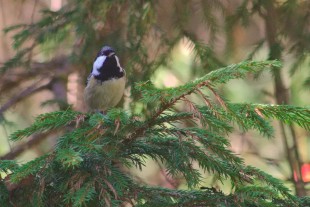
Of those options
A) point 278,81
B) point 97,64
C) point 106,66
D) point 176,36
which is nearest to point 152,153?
point 176,36

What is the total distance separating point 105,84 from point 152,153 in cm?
222

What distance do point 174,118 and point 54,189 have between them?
449 mm

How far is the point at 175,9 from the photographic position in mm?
3150

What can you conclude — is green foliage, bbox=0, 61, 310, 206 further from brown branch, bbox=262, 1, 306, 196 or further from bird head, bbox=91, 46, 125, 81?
bird head, bbox=91, 46, 125, 81

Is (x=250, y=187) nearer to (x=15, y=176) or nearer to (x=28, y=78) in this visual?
(x=15, y=176)

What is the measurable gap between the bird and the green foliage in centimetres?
197

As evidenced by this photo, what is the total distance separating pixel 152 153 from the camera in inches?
68.9

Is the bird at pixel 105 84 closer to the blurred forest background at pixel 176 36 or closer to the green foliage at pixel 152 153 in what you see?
the blurred forest background at pixel 176 36

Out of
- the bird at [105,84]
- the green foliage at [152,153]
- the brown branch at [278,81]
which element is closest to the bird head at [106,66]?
the bird at [105,84]

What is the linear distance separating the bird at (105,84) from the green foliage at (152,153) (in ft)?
6.45

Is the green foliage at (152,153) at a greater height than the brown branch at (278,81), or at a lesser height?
lesser

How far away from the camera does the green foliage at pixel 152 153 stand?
4.83 feet

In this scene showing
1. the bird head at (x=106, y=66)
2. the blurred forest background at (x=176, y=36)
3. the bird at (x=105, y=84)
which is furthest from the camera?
the bird at (x=105, y=84)

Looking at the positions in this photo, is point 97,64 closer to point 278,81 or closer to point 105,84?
point 105,84
